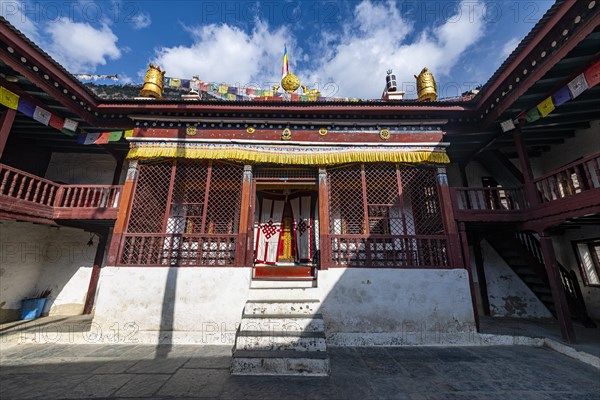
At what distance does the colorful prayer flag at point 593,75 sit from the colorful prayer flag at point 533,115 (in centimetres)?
112

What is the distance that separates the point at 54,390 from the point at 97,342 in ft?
7.24

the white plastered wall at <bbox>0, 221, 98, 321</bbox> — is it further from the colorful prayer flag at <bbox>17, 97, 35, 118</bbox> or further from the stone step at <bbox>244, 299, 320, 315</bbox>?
the stone step at <bbox>244, 299, 320, 315</bbox>

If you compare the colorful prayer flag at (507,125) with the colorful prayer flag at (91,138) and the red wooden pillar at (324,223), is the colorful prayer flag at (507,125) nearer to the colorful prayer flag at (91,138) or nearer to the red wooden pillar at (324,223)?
the red wooden pillar at (324,223)

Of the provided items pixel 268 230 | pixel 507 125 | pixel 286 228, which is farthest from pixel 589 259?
pixel 268 230

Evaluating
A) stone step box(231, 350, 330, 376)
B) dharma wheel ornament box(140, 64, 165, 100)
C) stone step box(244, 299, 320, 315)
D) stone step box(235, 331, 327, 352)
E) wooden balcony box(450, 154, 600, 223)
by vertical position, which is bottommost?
stone step box(231, 350, 330, 376)

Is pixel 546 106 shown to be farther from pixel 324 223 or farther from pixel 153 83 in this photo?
pixel 153 83

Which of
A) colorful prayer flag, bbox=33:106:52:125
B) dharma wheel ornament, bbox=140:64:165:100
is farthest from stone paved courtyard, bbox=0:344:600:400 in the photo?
dharma wheel ornament, bbox=140:64:165:100

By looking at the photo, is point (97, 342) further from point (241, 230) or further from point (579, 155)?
point (579, 155)

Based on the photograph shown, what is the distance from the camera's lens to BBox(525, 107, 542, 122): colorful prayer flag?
5.38 metres

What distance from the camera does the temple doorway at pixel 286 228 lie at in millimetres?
8484

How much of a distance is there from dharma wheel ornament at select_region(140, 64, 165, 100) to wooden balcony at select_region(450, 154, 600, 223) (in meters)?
8.27

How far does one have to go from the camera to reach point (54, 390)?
3.11 meters

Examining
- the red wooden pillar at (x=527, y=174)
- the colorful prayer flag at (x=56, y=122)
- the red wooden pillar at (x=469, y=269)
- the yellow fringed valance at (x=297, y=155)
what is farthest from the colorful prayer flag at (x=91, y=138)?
the red wooden pillar at (x=527, y=174)

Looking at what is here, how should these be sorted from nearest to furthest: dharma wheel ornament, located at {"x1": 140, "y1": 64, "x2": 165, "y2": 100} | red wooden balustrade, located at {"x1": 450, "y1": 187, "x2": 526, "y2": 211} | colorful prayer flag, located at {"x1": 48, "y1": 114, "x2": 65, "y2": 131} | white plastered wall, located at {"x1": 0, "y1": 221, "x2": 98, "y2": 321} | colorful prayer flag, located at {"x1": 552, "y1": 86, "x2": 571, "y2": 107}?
colorful prayer flag, located at {"x1": 552, "y1": 86, "x2": 571, "y2": 107} → colorful prayer flag, located at {"x1": 48, "y1": 114, "x2": 65, "y2": 131} → red wooden balustrade, located at {"x1": 450, "y1": 187, "x2": 526, "y2": 211} → white plastered wall, located at {"x1": 0, "y1": 221, "x2": 98, "y2": 321} → dharma wheel ornament, located at {"x1": 140, "y1": 64, "x2": 165, "y2": 100}
